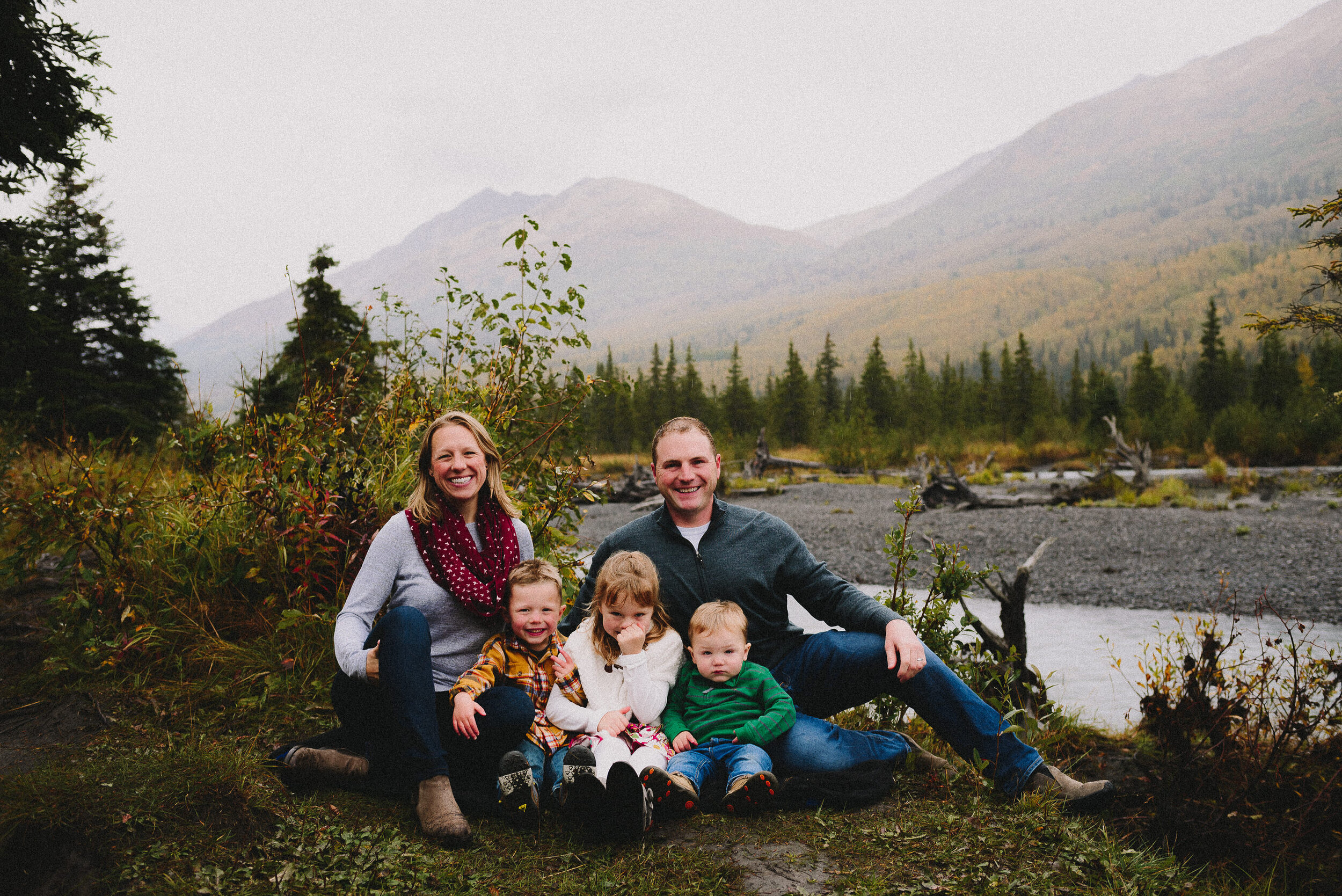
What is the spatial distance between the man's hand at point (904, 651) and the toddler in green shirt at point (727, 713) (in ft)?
1.47

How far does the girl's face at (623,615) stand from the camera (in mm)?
3049

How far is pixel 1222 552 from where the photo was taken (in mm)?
13141

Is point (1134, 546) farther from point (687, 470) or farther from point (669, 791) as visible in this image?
point (669, 791)

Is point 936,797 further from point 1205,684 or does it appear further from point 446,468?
point 446,468

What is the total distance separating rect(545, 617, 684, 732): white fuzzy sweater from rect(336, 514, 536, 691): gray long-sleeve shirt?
0.38 meters

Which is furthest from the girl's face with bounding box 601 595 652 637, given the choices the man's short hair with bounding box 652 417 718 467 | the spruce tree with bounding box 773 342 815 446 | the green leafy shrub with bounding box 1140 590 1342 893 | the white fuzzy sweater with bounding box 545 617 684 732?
the spruce tree with bounding box 773 342 815 446

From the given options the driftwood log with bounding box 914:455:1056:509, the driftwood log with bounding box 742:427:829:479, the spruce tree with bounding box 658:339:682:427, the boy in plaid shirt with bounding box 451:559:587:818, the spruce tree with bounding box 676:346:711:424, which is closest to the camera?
the boy in plaid shirt with bounding box 451:559:587:818

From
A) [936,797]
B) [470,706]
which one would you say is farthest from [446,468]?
[936,797]

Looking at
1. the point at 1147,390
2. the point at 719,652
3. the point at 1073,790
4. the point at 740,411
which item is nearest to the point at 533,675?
the point at 719,652

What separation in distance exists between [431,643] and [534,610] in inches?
15.9

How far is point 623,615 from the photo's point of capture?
3.07m

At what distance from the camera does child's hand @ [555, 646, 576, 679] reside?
3.03 metres

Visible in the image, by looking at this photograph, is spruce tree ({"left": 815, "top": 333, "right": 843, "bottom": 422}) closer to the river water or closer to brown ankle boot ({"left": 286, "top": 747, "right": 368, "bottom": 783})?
the river water

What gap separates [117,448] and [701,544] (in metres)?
6.53
